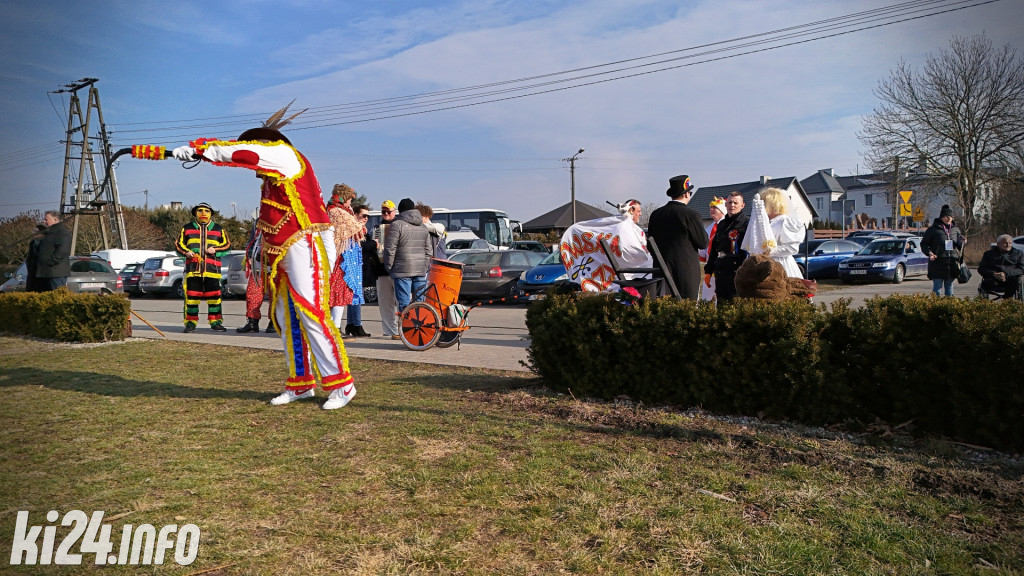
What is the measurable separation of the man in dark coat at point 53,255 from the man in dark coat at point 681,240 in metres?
10.0

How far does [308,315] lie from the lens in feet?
20.1

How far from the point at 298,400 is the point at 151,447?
1677mm

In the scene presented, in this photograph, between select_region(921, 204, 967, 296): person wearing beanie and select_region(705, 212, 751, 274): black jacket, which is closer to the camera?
select_region(705, 212, 751, 274): black jacket

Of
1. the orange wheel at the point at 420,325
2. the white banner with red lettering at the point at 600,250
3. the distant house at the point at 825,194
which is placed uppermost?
the distant house at the point at 825,194

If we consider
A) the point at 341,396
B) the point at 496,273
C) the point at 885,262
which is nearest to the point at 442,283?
the point at 341,396

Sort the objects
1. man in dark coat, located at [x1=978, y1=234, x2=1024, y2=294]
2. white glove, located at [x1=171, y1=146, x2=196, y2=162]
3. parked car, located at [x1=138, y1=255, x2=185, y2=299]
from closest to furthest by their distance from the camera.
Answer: white glove, located at [x1=171, y1=146, x2=196, y2=162]
man in dark coat, located at [x1=978, y1=234, x2=1024, y2=294]
parked car, located at [x1=138, y1=255, x2=185, y2=299]

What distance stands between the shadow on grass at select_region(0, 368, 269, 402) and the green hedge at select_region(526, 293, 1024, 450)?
117 inches

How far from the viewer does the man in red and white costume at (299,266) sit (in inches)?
239

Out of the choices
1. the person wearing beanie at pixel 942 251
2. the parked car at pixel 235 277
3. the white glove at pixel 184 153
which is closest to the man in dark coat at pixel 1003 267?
the person wearing beanie at pixel 942 251

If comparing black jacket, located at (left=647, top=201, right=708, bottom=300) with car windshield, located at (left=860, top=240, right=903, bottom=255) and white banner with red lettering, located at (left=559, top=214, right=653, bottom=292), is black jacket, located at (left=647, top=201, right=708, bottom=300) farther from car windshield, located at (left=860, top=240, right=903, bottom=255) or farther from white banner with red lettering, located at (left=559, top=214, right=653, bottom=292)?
car windshield, located at (left=860, top=240, right=903, bottom=255)

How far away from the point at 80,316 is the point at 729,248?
940cm

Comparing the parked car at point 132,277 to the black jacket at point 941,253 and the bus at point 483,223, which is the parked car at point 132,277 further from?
the black jacket at point 941,253

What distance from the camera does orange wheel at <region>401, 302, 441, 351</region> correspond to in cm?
953

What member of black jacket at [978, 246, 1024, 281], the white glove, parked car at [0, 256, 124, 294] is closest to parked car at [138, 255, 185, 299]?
parked car at [0, 256, 124, 294]
